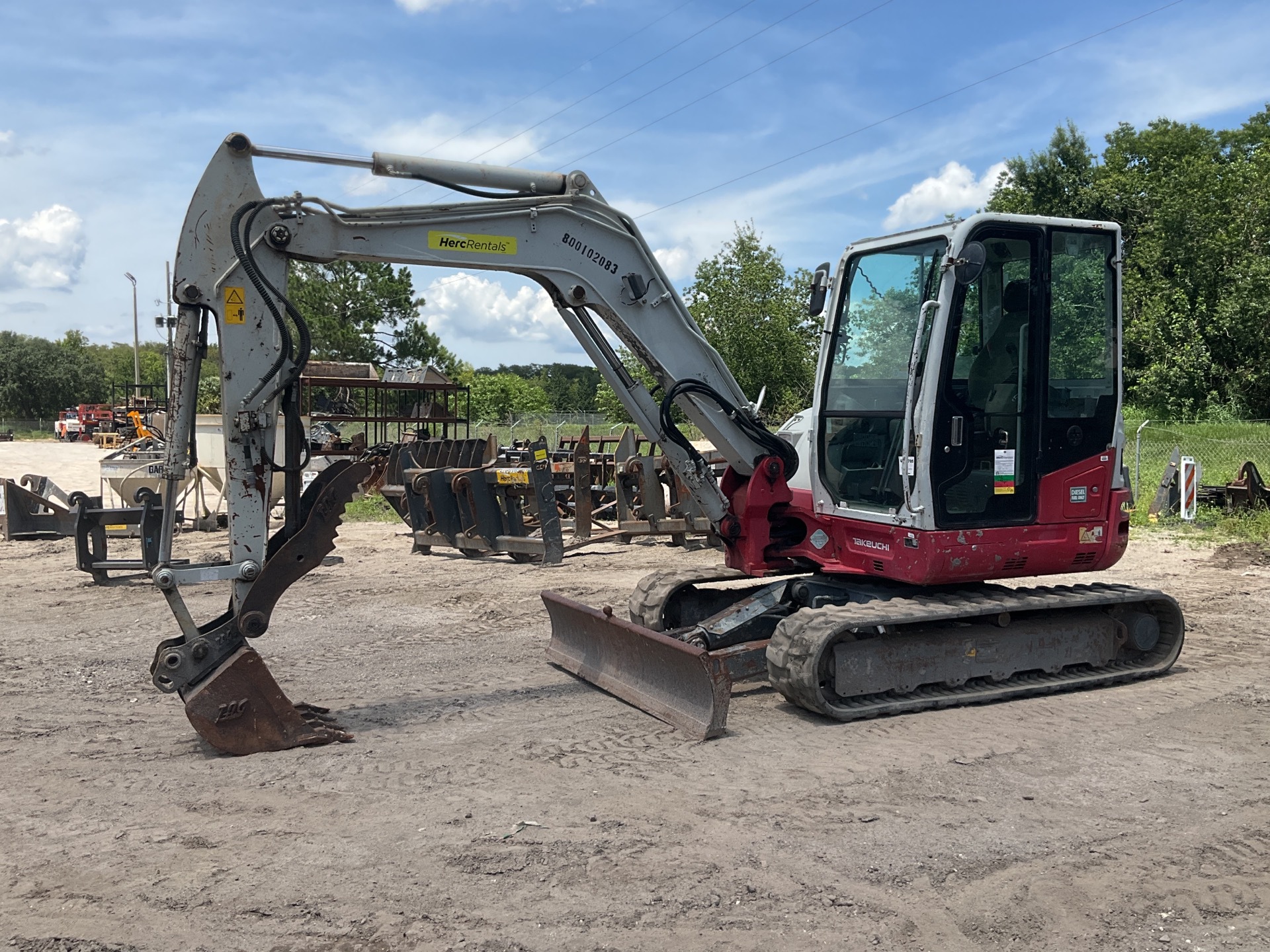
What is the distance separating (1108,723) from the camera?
6.00m

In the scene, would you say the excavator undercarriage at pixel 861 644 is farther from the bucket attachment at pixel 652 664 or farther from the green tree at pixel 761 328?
the green tree at pixel 761 328

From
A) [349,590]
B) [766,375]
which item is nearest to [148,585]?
[349,590]

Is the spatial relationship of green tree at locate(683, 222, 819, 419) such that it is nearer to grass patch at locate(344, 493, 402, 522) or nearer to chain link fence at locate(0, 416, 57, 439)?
grass patch at locate(344, 493, 402, 522)

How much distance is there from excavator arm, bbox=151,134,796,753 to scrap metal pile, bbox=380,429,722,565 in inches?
207

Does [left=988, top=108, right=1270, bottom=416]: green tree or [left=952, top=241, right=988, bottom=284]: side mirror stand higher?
[left=988, top=108, right=1270, bottom=416]: green tree

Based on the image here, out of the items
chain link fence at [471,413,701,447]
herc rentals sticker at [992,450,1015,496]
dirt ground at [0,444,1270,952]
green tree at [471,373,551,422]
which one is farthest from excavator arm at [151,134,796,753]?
green tree at [471,373,551,422]

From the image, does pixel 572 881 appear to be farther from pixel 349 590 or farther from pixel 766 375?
pixel 766 375

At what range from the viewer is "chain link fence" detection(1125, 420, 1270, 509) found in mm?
17500

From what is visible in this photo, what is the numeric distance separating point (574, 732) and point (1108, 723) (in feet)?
9.69

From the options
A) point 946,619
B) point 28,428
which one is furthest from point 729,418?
point 28,428

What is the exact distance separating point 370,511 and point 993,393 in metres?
13.1

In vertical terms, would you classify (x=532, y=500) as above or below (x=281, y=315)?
below

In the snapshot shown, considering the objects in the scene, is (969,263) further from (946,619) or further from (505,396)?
(505,396)

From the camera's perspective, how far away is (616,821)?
4.51 m
